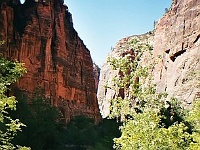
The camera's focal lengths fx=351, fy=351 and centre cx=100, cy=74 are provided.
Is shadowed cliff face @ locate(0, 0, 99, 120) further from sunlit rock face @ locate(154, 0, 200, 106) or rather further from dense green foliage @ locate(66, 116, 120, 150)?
sunlit rock face @ locate(154, 0, 200, 106)

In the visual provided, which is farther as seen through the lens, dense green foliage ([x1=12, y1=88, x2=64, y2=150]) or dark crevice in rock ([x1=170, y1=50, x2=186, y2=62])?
dark crevice in rock ([x1=170, y1=50, x2=186, y2=62])

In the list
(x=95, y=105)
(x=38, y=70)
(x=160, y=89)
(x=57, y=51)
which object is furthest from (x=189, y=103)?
(x=95, y=105)

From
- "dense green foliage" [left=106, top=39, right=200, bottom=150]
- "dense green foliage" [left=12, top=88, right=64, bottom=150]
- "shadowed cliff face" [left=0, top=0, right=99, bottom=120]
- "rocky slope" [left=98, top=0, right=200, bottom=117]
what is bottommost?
"dense green foliage" [left=106, top=39, right=200, bottom=150]

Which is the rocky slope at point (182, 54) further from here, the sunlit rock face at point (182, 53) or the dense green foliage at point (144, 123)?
the dense green foliage at point (144, 123)

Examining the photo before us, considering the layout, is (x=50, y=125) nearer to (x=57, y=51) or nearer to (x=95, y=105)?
(x=57, y=51)

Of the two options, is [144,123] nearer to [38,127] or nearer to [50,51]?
[38,127]

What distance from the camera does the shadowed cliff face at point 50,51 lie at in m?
47.8

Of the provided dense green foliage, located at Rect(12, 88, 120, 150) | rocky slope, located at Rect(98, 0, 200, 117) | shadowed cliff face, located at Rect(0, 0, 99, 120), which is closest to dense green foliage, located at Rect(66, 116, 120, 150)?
dense green foliage, located at Rect(12, 88, 120, 150)

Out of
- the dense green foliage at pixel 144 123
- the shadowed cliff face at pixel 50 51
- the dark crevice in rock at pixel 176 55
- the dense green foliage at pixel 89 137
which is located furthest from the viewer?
the shadowed cliff face at pixel 50 51

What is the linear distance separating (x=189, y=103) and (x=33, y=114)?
1462 centimetres

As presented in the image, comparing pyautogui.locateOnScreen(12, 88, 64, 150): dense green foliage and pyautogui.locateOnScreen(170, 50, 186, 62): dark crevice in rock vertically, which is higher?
pyautogui.locateOnScreen(170, 50, 186, 62): dark crevice in rock

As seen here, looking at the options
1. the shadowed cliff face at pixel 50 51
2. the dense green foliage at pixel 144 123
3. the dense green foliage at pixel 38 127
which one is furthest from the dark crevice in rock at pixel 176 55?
the shadowed cliff face at pixel 50 51

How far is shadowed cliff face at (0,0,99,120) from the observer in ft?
157

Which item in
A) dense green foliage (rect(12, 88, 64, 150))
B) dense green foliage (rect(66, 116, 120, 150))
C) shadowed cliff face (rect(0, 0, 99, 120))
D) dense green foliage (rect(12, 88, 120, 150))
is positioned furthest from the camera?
shadowed cliff face (rect(0, 0, 99, 120))
